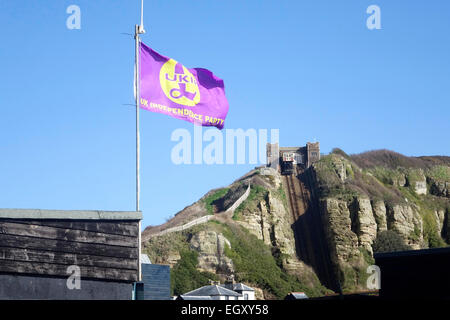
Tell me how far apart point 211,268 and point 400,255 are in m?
48.7

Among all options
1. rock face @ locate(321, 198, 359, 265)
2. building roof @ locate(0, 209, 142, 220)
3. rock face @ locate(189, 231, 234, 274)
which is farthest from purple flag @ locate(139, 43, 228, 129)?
rock face @ locate(321, 198, 359, 265)

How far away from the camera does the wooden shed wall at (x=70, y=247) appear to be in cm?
1559

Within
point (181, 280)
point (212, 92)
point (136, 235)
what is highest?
point (212, 92)

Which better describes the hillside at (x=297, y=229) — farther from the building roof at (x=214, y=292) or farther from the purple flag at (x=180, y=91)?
the purple flag at (x=180, y=91)

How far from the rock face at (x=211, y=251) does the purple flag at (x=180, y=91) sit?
5061 cm

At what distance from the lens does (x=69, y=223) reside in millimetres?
16500

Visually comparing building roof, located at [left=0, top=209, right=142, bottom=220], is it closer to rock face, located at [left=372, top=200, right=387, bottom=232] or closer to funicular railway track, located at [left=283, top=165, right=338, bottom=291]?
funicular railway track, located at [left=283, top=165, right=338, bottom=291]

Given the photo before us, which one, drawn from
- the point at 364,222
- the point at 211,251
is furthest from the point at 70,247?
the point at 364,222

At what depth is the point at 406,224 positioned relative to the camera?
312 ft

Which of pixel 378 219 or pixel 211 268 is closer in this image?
pixel 211 268

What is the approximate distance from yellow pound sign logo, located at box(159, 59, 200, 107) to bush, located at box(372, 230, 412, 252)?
2723 inches

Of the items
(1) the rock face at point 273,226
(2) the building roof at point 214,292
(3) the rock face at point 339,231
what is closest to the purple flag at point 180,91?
(2) the building roof at point 214,292
